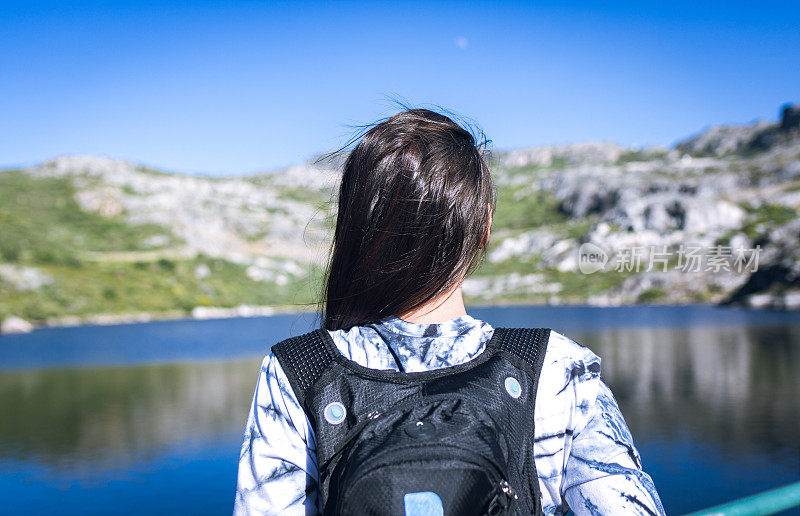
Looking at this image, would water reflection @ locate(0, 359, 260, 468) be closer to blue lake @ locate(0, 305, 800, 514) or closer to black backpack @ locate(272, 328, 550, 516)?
blue lake @ locate(0, 305, 800, 514)

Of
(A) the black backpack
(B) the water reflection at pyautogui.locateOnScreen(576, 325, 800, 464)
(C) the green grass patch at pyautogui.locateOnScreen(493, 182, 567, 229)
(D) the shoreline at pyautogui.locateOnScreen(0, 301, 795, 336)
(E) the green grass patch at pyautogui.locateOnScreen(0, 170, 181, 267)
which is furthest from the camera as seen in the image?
(C) the green grass patch at pyautogui.locateOnScreen(493, 182, 567, 229)

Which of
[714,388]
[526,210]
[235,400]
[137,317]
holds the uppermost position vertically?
[526,210]

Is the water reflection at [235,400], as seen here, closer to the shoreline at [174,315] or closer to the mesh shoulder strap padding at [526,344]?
the mesh shoulder strap padding at [526,344]

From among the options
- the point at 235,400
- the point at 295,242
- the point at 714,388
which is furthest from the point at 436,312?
the point at 295,242

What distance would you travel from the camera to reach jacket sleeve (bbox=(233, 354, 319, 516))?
1.49 meters

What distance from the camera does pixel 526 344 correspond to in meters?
1.53

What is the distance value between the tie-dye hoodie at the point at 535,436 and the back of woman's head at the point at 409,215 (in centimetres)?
11

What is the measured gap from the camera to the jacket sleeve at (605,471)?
57.7 inches

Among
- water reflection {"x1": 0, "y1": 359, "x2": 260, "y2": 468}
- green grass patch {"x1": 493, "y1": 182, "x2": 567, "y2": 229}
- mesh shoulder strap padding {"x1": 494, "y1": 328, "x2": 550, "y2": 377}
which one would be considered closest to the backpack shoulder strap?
mesh shoulder strap padding {"x1": 494, "y1": 328, "x2": 550, "y2": 377}

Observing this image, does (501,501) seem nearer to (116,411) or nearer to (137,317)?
(116,411)

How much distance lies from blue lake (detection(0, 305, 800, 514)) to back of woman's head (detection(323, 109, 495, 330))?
9.76 ft

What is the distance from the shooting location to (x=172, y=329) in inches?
2564

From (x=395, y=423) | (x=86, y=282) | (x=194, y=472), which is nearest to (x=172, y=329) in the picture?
(x=86, y=282)

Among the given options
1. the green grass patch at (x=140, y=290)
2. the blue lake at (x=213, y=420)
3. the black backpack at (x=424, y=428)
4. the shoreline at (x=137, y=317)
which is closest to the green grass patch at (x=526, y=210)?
the green grass patch at (x=140, y=290)
